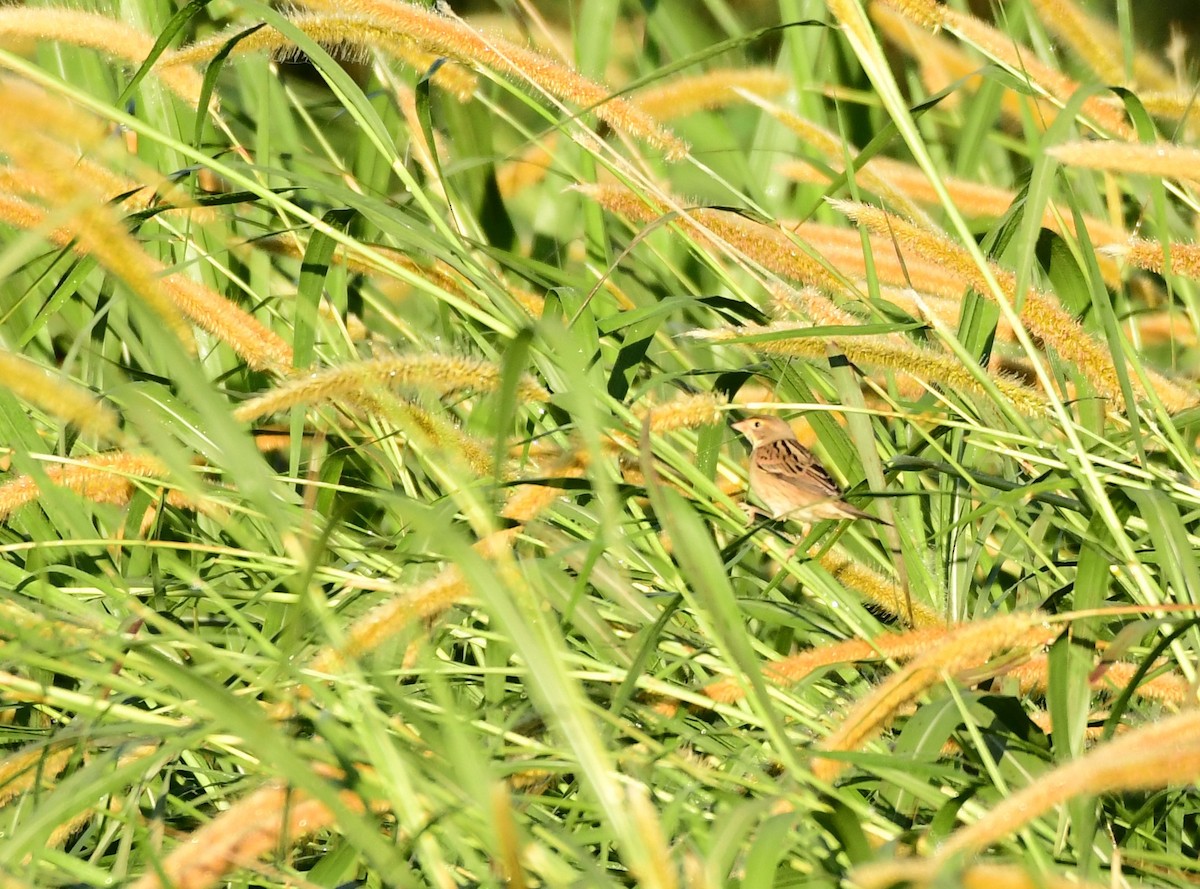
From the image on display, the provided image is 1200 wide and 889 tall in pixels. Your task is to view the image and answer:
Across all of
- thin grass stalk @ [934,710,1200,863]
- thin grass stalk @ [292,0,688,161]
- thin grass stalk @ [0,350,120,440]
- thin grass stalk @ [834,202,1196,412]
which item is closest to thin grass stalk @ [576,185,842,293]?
thin grass stalk @ [292,0,688,161]

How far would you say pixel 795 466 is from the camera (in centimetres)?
365

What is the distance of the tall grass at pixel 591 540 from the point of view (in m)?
1.61

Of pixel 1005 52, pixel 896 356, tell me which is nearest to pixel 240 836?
pixel 896 356

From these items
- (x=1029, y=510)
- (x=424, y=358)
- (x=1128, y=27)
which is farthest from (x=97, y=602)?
(x=1128, y=27)

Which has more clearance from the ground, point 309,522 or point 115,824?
point 309,522

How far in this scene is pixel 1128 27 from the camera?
2.93 m

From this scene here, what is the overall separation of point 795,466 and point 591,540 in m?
1.32

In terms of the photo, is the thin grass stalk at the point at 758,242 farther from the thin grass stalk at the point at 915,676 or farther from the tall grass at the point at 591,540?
the thin grass stalk at the point at 915,676

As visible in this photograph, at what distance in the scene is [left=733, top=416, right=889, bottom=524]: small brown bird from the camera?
11.3 feet

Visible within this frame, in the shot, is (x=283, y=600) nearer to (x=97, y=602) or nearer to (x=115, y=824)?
(x=115, y=824)

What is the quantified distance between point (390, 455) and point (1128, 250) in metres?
1.54

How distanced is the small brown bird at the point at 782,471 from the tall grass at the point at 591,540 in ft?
0.69

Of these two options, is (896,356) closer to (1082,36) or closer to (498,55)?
(498,55)

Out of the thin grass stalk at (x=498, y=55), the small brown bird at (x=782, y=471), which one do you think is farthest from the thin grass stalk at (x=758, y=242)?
the small brown bird at (x=782, y=471)
